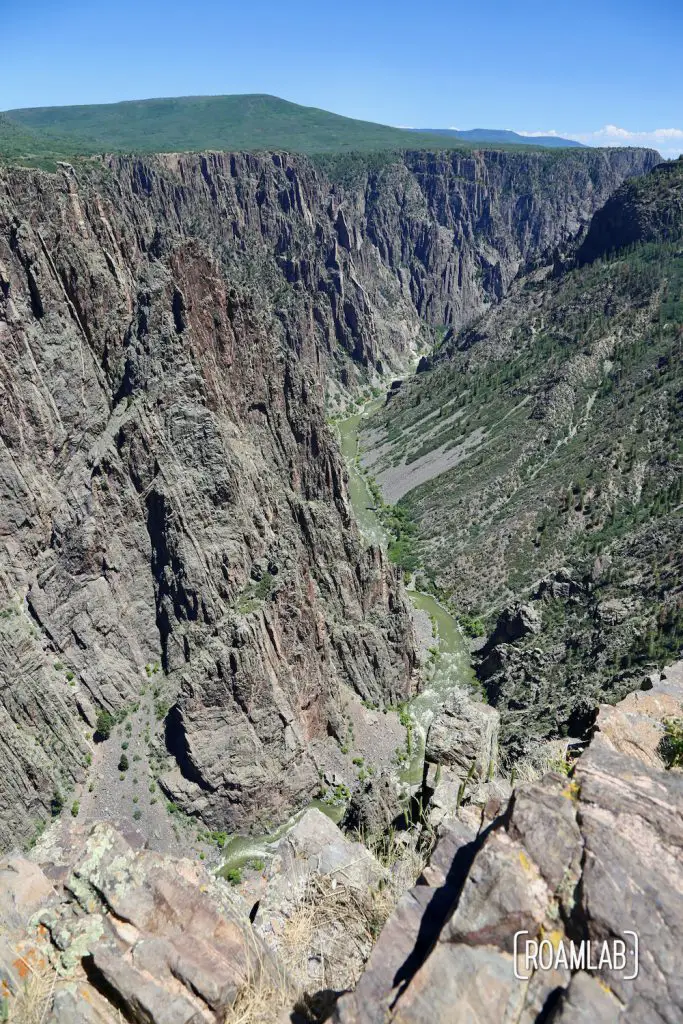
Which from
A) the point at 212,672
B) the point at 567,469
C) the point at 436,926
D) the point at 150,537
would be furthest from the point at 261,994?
the point at 567,469

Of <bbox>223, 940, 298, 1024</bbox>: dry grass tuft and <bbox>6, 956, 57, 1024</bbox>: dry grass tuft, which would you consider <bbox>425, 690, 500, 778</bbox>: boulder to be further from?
<bbox>6, 956, 57, 1024</bbox>: dry grass tuft

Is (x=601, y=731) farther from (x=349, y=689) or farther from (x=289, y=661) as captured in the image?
(x=349, y=689)

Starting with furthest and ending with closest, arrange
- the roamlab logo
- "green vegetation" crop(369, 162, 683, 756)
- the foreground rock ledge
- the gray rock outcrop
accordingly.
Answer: "green vegetation" crop(369, 162, 683, 756) → the foreground rock ledge → the roamlab logo → the gray rock outcrop

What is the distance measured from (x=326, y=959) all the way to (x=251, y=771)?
34204 millimetres

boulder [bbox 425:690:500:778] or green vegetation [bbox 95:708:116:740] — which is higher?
boulder [bbox 425:690:500:778]

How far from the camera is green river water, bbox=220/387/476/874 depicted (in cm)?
4581

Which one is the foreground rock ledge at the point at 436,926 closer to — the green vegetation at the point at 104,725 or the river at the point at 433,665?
the green vegetation at the point at 104,725

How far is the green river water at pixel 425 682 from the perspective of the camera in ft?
150

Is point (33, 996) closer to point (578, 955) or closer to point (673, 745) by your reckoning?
point (578, 955)

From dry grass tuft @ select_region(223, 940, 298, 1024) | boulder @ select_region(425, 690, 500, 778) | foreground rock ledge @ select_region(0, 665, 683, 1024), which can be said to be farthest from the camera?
boulder @ select_region(425, 690, 500, 778)

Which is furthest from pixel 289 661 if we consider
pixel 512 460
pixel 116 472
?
pixel 512 460

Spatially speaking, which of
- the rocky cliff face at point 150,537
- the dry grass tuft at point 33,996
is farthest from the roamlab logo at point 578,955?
the rocky cliff face at point 150,537

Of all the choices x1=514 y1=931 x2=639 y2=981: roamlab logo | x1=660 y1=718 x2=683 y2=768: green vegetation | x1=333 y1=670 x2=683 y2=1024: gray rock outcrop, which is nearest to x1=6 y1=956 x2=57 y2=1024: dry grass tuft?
x1=333 y1=670 x2=683 y2=1024: gray rock outcrop

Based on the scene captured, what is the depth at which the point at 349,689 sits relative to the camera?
5950cm
